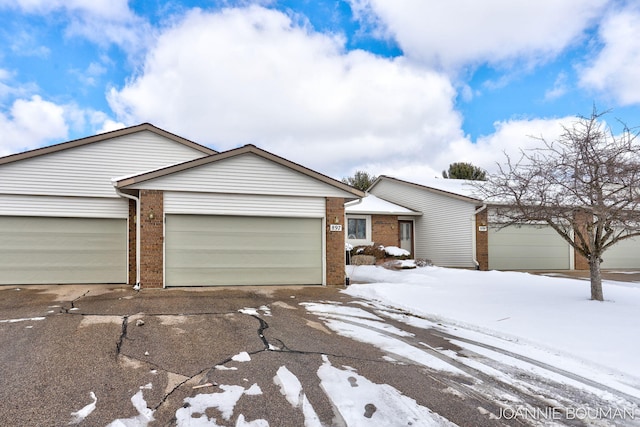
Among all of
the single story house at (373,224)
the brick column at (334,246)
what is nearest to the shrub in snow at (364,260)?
the single story house at (373,224)

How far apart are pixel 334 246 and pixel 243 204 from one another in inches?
117

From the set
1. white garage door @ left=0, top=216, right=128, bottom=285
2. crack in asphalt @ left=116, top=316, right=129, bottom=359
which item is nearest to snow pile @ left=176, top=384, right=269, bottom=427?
crack in asphalt @ left=116, top=316, right=129, bottom=359

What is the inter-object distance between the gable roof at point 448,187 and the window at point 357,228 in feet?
12.0

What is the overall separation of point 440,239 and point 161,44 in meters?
14.0

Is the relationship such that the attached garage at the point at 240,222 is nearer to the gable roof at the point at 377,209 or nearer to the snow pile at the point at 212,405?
the gable roof at the point at 377,209

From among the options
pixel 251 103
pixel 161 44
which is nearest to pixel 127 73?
pixel 161 44

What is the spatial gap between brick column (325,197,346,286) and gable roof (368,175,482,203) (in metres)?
5.85

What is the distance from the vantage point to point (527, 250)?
1673 cm

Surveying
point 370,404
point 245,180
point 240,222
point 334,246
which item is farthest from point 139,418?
point 334,246

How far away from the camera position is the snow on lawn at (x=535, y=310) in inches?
195

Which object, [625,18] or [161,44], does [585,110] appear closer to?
[625,18]

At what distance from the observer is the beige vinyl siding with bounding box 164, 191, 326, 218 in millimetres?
10250

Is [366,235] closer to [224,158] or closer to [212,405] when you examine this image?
[224,158]

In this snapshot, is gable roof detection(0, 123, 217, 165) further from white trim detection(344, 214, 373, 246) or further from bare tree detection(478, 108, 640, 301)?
bare tree detection(478, 108, 640, 301)
